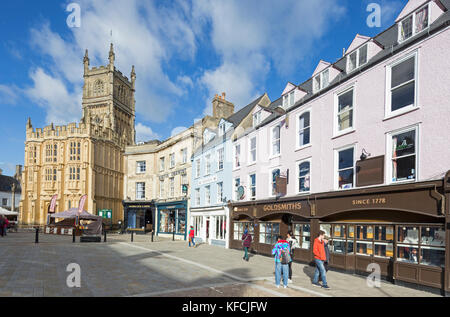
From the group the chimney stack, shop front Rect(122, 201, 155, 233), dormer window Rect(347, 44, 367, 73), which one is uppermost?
the chimney stack

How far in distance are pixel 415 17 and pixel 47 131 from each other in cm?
4855

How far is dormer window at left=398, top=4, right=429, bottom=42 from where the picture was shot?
11.7m

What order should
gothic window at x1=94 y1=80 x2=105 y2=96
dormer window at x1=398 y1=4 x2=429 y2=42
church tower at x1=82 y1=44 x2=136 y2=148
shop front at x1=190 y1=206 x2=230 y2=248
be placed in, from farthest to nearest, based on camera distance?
gothic window at x1=94 y1=80 x2=105 y2=96 → church tower at x1=82 y1=44 x2=136 y2=148 → shop front at x1=190 y1=206 x2=230 y2=248 → dormer window at x1=398 y1=4 x2=429 y2=42

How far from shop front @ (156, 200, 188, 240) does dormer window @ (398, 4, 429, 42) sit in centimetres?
2408

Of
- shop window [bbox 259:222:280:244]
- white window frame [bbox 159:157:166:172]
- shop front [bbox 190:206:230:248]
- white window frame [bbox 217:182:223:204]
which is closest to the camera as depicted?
shop window [bbox 259:222:280:244]

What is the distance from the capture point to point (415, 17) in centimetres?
1210

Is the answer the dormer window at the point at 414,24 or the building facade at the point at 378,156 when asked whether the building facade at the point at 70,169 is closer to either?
the building facade at the point at 378,156

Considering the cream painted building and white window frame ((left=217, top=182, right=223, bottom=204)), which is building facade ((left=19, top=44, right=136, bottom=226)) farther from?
white window frame ((left=217, top=182, right=223, bottom=204))

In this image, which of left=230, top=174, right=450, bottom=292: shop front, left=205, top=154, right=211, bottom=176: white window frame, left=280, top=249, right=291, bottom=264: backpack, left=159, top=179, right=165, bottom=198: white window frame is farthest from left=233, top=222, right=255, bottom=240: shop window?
left=159, top=179, right=165, bottom=198: white window frame

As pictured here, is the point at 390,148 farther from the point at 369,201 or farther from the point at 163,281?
the point at 163,281

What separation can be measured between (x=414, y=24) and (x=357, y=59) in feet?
8.93

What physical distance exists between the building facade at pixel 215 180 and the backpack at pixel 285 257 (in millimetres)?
13863
